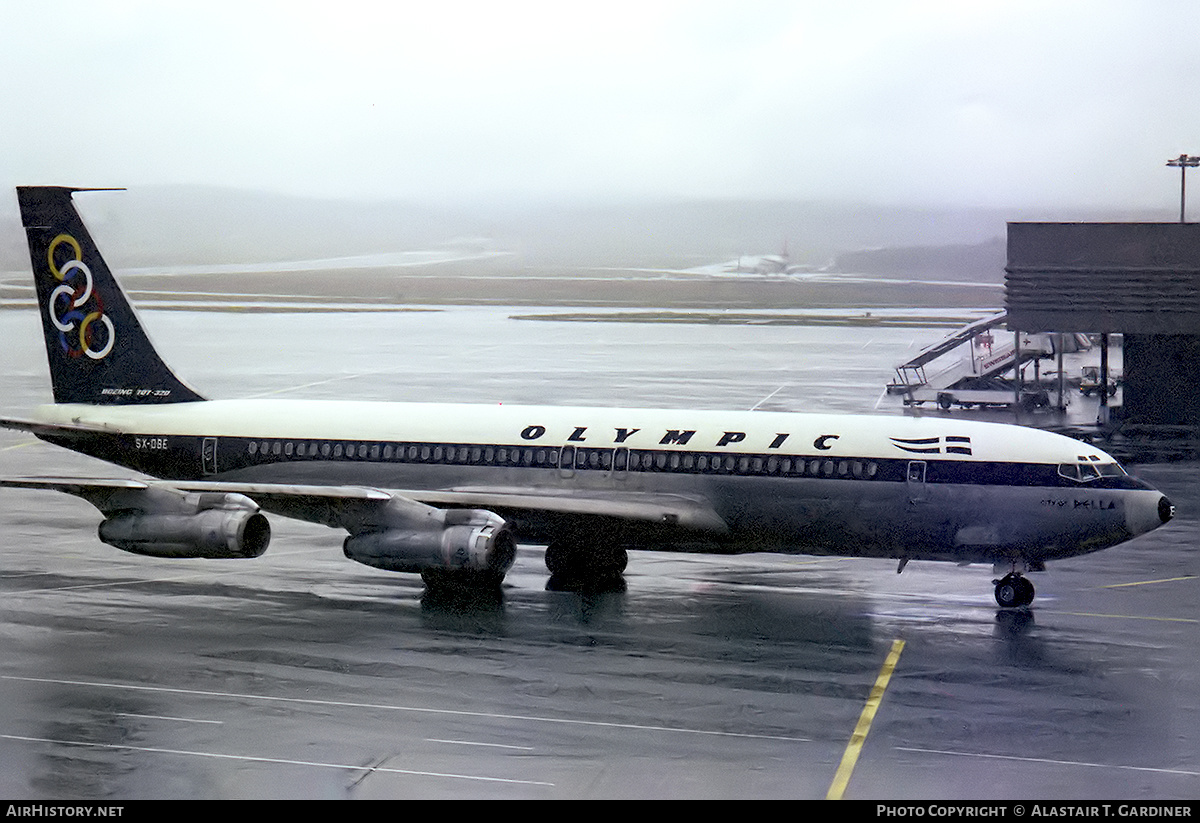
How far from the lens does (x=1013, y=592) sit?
98.5 feet

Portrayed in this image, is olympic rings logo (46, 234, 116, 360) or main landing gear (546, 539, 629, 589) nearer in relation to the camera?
main landing gear (546, 539, 629, 589)

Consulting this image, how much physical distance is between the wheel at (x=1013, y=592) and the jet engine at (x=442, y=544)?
32.0 ft

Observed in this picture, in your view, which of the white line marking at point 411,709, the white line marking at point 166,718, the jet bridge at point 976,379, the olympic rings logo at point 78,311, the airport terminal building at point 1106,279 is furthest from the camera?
the jet bridge at point 976,379

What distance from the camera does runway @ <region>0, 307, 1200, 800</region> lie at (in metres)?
19.6

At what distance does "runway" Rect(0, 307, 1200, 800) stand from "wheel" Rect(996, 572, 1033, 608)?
0.29 meters

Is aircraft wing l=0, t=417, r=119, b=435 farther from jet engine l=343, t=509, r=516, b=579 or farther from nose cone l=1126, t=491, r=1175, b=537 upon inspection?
nose cone l=1126, t=491, r=1175, b=537

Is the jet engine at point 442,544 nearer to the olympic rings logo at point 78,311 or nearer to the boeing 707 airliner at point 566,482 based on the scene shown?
the boeing 707 airliner at point 566,482

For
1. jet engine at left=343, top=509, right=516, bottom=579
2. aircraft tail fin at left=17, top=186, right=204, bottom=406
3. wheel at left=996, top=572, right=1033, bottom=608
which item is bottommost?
wheel at left=996, top=572, right=1033, bottom=608

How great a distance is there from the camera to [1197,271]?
58562 millimetres

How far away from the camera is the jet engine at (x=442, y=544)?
28.8 meters

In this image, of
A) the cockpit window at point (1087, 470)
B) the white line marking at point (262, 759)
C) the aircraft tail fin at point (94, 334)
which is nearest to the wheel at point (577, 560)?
the cockpit window at point (1087, 470)

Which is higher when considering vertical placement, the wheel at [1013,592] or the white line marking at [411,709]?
the white line marking at [411,709]

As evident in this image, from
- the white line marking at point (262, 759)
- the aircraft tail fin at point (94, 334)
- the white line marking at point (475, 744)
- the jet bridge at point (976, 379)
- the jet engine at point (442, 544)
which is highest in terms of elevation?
the aircraft tail fin at point (94, 334)

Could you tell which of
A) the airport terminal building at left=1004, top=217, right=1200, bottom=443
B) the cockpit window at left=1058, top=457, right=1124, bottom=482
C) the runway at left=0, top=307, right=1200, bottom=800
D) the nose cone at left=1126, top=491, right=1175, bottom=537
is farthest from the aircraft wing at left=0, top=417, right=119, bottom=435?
the airport terminal building at left=1004, top=217, right=1200, bottom=443
